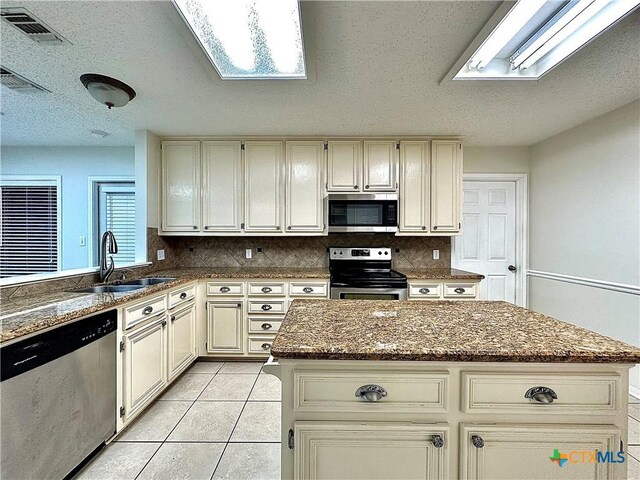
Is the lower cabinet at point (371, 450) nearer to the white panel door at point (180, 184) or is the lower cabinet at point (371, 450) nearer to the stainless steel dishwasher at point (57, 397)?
the stainless steel dishwasher at point (57, 397)

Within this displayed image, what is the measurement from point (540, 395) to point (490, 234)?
3.10 meters

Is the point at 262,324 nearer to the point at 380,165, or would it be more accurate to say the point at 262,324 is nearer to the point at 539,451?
the point at 380,165

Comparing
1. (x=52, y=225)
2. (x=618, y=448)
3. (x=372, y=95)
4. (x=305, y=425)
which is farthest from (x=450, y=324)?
(x=52, y=225)

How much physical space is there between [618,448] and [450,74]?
6.66 feet

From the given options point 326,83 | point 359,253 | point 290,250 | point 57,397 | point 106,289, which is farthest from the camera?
point 290,250

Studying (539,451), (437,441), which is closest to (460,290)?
(539,451)

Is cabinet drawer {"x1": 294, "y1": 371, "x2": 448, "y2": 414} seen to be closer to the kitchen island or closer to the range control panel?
the kitchen island

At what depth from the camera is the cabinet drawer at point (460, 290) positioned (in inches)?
118

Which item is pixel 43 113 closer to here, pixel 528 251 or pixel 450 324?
pixel 450 324

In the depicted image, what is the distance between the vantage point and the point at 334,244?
365cm

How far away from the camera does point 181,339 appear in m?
2.67

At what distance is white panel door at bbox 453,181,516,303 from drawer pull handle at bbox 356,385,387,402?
307cm

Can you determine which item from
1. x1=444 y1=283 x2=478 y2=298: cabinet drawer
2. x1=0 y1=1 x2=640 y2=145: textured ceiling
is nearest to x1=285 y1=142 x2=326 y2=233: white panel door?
x1=0 y1=1 x2=640 y2=145: textured ceiling

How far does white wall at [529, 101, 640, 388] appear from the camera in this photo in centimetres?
247
